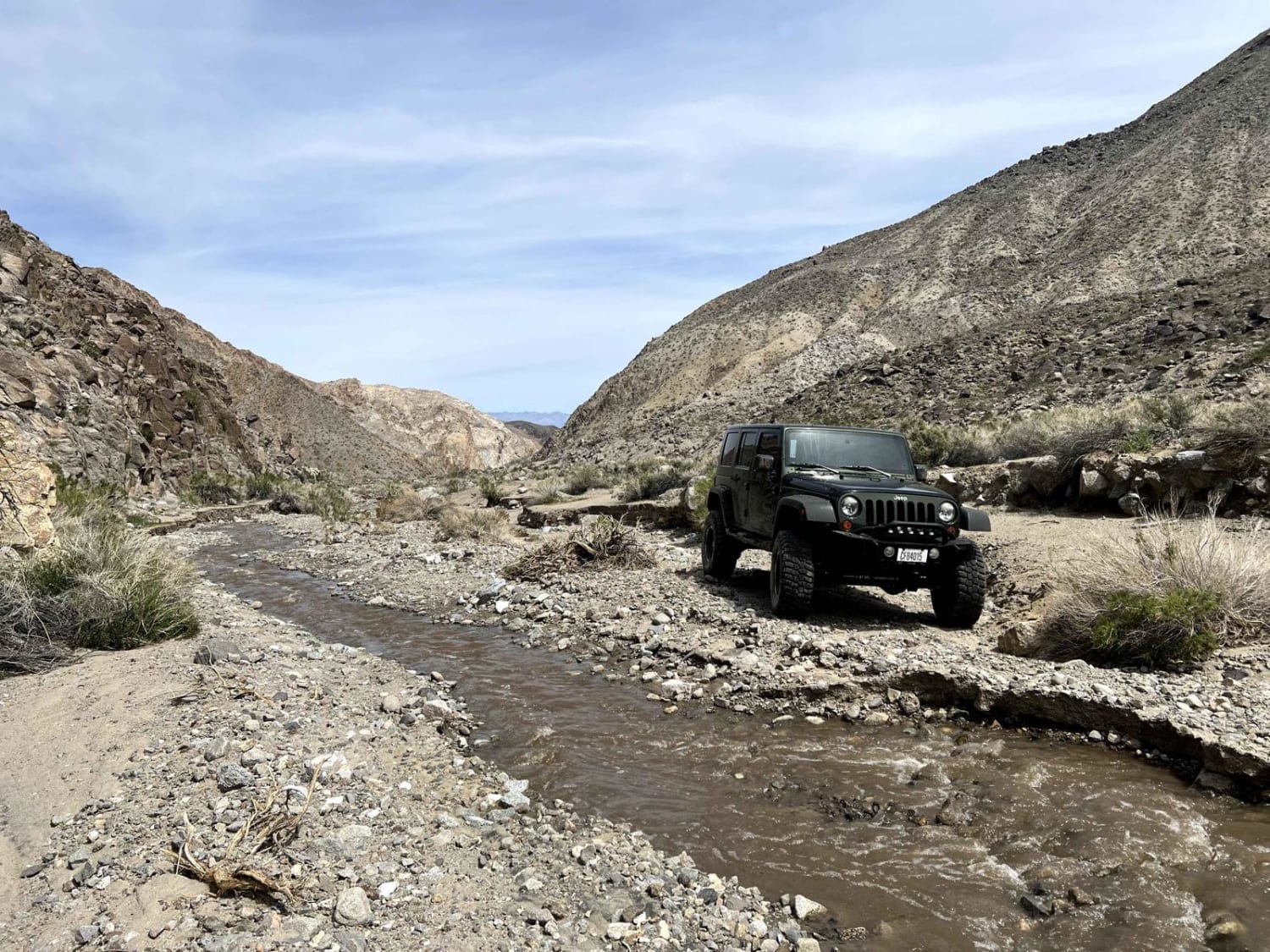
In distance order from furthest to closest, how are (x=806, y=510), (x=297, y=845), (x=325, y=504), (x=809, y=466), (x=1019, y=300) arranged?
(x=1019, y=300) → (x=325, y=504) → (x=809, y=466) → (x=806, y=510) → (x=297, y=845)

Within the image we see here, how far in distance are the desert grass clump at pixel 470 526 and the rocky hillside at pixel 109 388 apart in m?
10.7

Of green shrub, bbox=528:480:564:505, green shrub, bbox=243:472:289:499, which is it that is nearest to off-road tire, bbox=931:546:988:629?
green shrub, bbox=528:480:564:505

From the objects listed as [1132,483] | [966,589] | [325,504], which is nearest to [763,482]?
[966,589]

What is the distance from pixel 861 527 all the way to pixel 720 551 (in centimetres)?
319

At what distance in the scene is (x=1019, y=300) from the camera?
146 feet

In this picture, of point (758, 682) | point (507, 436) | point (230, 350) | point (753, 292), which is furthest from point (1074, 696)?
point (507, 436)

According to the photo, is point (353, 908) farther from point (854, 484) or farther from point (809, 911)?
point (854, 484)

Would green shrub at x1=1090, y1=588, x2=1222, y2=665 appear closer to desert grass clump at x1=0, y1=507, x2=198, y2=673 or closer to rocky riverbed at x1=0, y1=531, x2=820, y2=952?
rocky riverbed at x1=0, y1=531, x2=820, y2=952

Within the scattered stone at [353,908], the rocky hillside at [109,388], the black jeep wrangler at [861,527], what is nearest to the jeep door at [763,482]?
the black jeep wrangler at [861,527]

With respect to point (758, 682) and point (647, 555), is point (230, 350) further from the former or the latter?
point (758, 682)

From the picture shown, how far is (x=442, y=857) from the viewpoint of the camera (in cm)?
414

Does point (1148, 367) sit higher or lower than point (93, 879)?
higher

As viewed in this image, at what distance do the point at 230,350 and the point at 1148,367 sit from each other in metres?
65.4

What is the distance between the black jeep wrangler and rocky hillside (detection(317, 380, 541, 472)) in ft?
231
